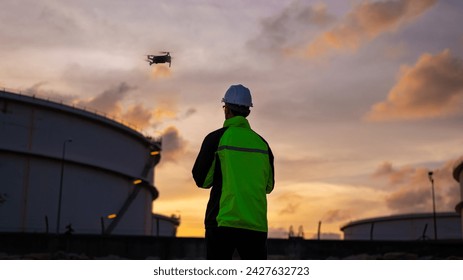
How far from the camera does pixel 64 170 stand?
168ft

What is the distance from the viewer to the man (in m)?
4.49

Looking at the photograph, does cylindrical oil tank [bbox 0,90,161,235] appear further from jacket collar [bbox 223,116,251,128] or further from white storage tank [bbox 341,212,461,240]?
jacket collar [bbox 223,116,251,128]

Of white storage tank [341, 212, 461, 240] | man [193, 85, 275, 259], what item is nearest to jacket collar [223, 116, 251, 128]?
man [193, 85, 275, 259]

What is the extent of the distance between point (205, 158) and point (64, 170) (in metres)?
48.2

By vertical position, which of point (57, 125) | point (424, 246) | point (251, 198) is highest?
point (57, 125)

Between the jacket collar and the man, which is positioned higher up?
the jacket collar

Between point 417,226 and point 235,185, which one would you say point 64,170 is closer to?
point 417,226

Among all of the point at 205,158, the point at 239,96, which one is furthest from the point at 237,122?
the point at 205,158

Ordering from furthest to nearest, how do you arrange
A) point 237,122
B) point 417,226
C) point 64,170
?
point 417,226 → point 64,170 → point 237,122

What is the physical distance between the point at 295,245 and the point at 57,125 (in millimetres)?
24275

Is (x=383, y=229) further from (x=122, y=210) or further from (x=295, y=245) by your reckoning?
(x=295, y=245)

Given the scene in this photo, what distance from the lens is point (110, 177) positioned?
182 ft
